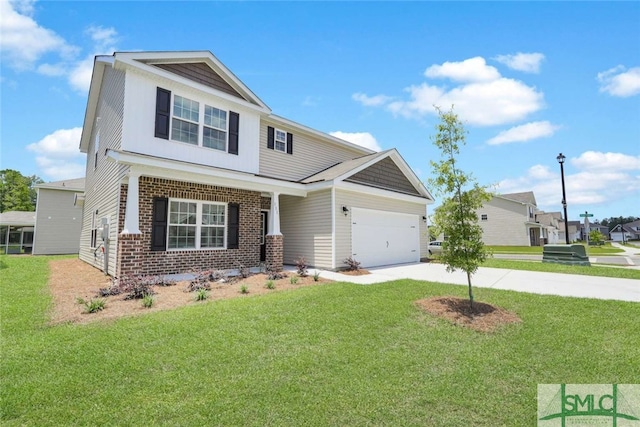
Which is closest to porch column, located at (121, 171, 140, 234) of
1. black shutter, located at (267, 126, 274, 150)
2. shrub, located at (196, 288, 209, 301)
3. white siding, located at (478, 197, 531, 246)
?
shrub, located at (196, 288, 209, 301)

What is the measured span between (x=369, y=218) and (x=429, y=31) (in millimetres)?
7088

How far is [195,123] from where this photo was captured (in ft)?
34.9

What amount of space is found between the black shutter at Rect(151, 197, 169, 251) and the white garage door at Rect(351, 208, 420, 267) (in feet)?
22.1

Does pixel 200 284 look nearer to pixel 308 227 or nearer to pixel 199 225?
pixel 199 225

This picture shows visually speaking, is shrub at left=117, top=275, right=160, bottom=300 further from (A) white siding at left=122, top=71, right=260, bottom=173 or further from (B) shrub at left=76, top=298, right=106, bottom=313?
(A) white siding at left=122, top=71, right=260, bottom=173

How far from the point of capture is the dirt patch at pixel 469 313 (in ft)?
18.1

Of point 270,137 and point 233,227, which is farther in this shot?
point 270,137

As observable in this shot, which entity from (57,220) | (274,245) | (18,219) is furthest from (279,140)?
(18,219)

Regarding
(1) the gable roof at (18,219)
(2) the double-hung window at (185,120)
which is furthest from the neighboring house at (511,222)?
(1) the gable roof at (18,219)

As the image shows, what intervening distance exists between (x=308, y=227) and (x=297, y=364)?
347 inches

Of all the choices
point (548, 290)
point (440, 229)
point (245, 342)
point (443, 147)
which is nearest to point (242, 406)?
point (245, 342)

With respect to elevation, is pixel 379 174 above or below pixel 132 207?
above

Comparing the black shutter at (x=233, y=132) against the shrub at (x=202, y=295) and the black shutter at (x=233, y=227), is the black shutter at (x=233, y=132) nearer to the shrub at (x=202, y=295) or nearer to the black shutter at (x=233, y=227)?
the black shutter at (x=233, y=227)

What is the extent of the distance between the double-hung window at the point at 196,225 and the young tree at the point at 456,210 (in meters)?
7.55
